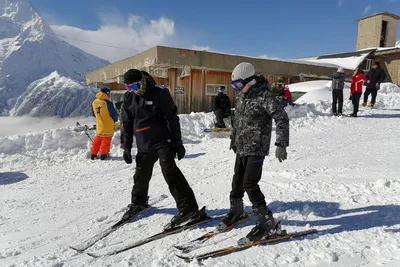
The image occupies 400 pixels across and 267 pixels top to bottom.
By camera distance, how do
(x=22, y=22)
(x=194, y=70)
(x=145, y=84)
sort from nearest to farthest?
(x=145, y=84), (x=194, y=70), (x=22, y=22)

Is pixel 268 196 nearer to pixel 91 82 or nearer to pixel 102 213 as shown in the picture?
pixel 102 213

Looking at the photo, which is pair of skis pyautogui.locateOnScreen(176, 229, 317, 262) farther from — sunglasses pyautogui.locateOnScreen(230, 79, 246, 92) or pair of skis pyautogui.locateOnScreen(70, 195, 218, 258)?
sunglasses pyautogui.locateOnScreen(230, 79, 246, 92)

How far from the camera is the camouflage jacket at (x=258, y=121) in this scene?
105 inches

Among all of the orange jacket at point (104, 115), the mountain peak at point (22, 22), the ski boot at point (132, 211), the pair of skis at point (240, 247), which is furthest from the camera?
the mountain peak at point (22, 22)

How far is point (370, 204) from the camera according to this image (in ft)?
11.4

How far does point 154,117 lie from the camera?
326 cm

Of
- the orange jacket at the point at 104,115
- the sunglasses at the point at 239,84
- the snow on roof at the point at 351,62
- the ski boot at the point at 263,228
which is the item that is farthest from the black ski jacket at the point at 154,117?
the snow on roof at the point at 351,62

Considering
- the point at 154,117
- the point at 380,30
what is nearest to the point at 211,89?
the point at 154,117

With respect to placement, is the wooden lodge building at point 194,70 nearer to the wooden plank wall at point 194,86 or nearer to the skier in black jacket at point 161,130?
the wooden plank wall at point 194,86

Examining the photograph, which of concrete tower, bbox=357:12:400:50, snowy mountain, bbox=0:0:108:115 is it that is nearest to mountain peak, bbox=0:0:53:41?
snowy mountain, bbox=0:0:108:115

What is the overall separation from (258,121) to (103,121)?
522 centimetres

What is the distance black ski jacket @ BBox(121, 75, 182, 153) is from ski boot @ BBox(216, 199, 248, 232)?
95cm

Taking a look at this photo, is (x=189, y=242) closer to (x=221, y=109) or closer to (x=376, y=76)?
(x=221, y=109)

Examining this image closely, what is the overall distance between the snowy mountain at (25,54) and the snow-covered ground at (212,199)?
138903mm
